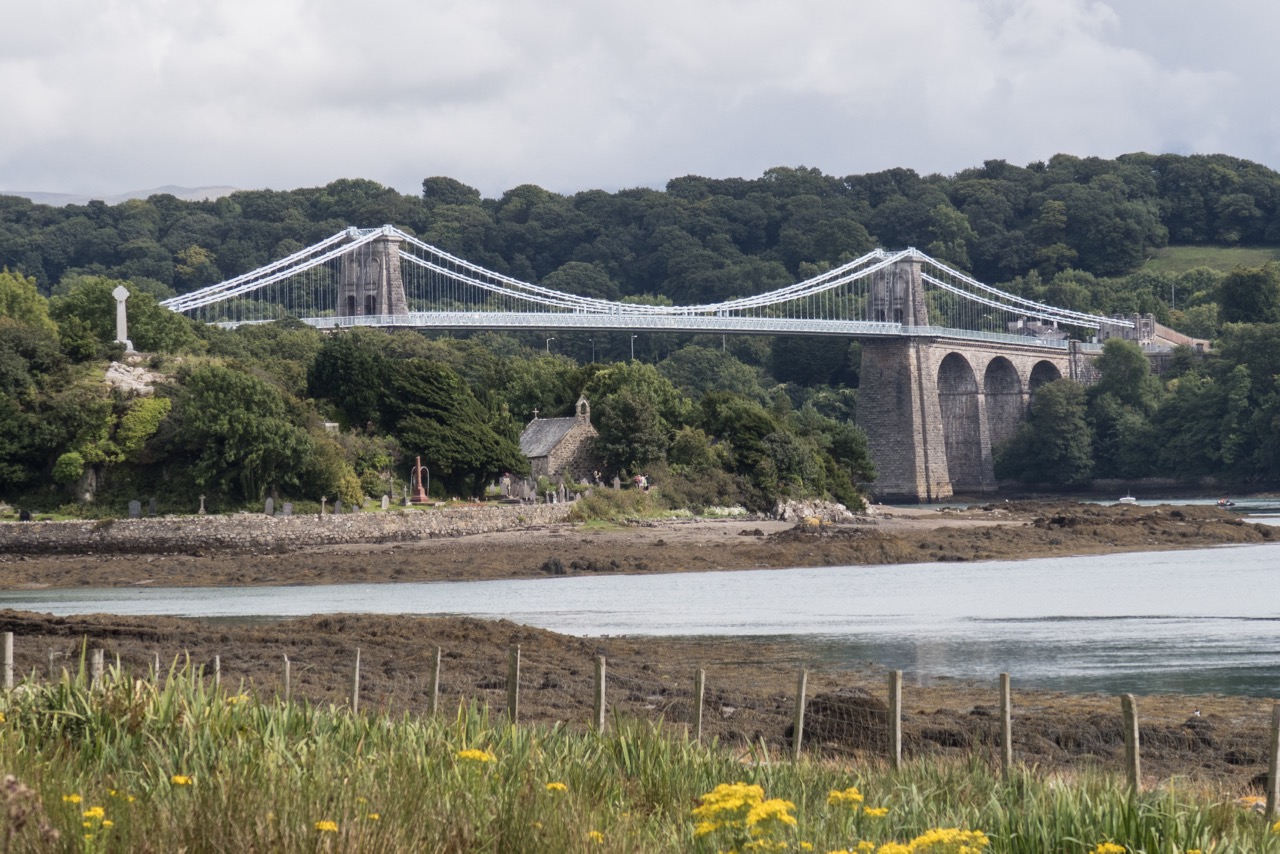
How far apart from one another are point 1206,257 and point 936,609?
100 m

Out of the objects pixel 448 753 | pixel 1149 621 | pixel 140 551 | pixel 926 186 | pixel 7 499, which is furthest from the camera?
pixel 926 186

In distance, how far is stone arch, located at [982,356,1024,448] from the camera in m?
92.4

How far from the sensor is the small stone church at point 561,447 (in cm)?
4912

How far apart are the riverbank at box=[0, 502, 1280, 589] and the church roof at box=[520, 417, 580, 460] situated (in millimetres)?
5562

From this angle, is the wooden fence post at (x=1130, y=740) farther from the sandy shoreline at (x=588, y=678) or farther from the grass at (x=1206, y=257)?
the grass at (x=1206, y=257)

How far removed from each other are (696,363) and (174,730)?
80259mm

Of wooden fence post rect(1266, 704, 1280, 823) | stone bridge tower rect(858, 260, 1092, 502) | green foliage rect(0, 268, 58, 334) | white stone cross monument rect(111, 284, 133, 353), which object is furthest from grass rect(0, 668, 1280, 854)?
stone bridge tower rect(858, 260, 1092, 502)

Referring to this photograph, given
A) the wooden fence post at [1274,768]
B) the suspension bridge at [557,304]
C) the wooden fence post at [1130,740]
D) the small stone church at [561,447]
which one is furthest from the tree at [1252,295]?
the wooden fence post at [1274,768]

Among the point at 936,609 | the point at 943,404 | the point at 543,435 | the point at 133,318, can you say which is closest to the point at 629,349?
the point at 943,404

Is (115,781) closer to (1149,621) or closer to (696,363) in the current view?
(1149,621)

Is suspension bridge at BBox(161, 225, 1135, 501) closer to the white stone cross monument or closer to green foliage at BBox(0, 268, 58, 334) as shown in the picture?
green foliage at BBox(0, 268, 58, 334)

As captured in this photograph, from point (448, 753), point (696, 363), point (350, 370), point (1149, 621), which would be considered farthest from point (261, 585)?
point (696, 363)

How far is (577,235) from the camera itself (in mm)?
118125

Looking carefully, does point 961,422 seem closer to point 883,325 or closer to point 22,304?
point 883,325
